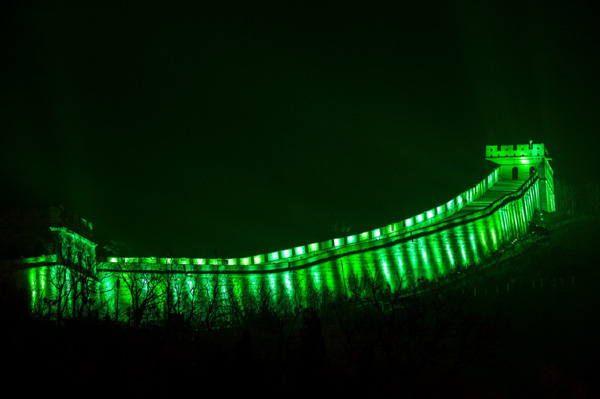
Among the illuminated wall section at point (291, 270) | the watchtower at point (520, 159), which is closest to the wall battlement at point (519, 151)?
the watchtower at point (520, 159)

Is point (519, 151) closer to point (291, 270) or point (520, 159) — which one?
point (520, 159)

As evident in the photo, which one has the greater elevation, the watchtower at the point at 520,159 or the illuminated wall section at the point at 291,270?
the watchtower at the point at 520,159

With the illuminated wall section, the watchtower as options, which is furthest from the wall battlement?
the illuminated wall section

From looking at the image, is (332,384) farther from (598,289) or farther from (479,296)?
(598,289)

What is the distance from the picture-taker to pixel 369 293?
1384 inches

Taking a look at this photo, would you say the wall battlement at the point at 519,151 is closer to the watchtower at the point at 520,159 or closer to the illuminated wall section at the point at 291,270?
the watchtower at the point at 520,159

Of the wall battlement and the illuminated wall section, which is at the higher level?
the wall battlement

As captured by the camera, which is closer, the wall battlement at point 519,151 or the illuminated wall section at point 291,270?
the illuminated wall section at point 291,270

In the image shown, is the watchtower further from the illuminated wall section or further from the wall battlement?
the illuminated wall section

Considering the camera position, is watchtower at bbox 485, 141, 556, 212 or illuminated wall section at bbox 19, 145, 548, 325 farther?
watchtower at bbox 485, 141, 556, 212

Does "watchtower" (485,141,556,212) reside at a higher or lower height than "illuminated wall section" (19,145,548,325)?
higher

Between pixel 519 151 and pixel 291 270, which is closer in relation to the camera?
pixel 291 270

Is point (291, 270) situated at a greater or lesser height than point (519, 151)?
lesser

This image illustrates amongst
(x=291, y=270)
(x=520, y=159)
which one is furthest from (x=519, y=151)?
(x=291, y=270)
